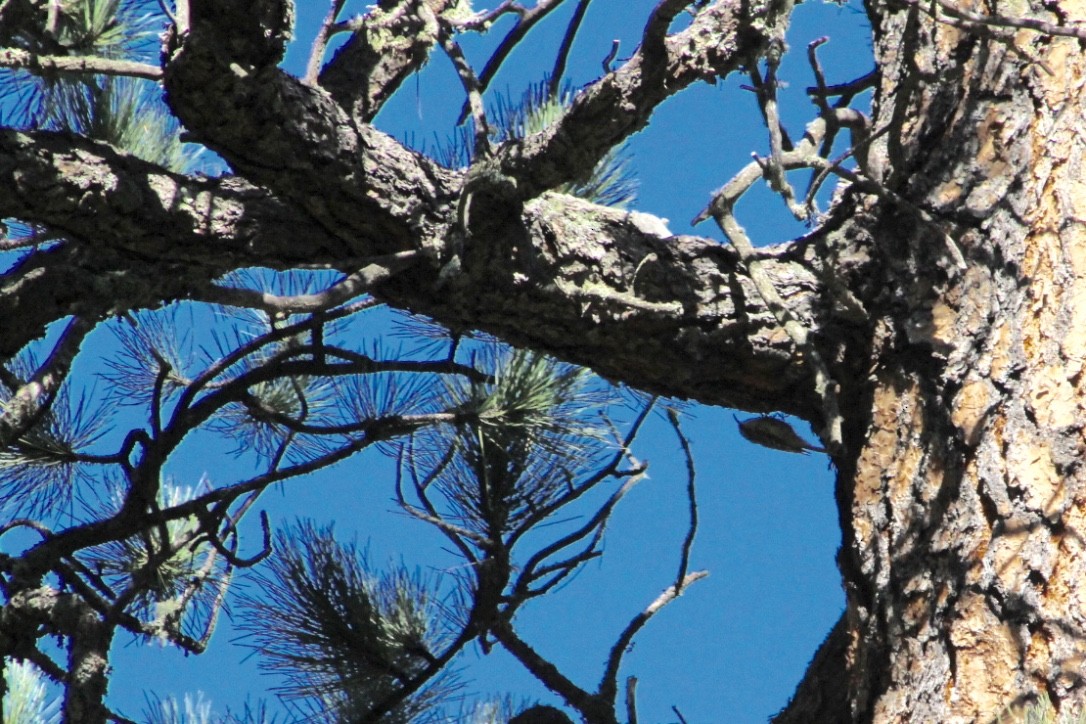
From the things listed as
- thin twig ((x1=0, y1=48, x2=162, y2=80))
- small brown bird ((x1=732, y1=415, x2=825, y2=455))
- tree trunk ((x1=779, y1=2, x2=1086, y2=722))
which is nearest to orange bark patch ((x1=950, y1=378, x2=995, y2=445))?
tree trunk ((x1=779, y1=2, x2=1086, y2=722))

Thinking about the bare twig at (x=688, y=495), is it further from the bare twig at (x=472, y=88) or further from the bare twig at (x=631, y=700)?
the bare twig at (x=472, y=88)

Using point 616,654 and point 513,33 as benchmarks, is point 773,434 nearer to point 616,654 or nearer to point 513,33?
point 616,654

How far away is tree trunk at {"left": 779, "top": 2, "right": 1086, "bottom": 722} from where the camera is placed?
1093 mm

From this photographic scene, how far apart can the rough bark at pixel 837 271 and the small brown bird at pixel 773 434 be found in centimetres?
8

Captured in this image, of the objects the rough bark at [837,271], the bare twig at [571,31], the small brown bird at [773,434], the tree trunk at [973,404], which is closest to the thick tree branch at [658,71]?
the rough bark at [837,271]

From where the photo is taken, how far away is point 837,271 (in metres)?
1.31

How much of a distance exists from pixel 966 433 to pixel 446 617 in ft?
3.27

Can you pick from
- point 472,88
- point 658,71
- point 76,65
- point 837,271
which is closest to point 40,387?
point 76,65

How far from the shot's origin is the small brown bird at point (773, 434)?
1.20 meters

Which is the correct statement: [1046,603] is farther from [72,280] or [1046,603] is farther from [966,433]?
[72,280]

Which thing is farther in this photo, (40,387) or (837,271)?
(837,271)

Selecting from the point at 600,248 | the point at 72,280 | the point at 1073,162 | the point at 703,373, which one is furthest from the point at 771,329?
the point at 72,280

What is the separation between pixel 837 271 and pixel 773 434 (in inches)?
8.0

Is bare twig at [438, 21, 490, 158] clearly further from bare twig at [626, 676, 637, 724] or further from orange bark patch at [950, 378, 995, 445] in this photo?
bare twig at [626, 676, 637, 724]
